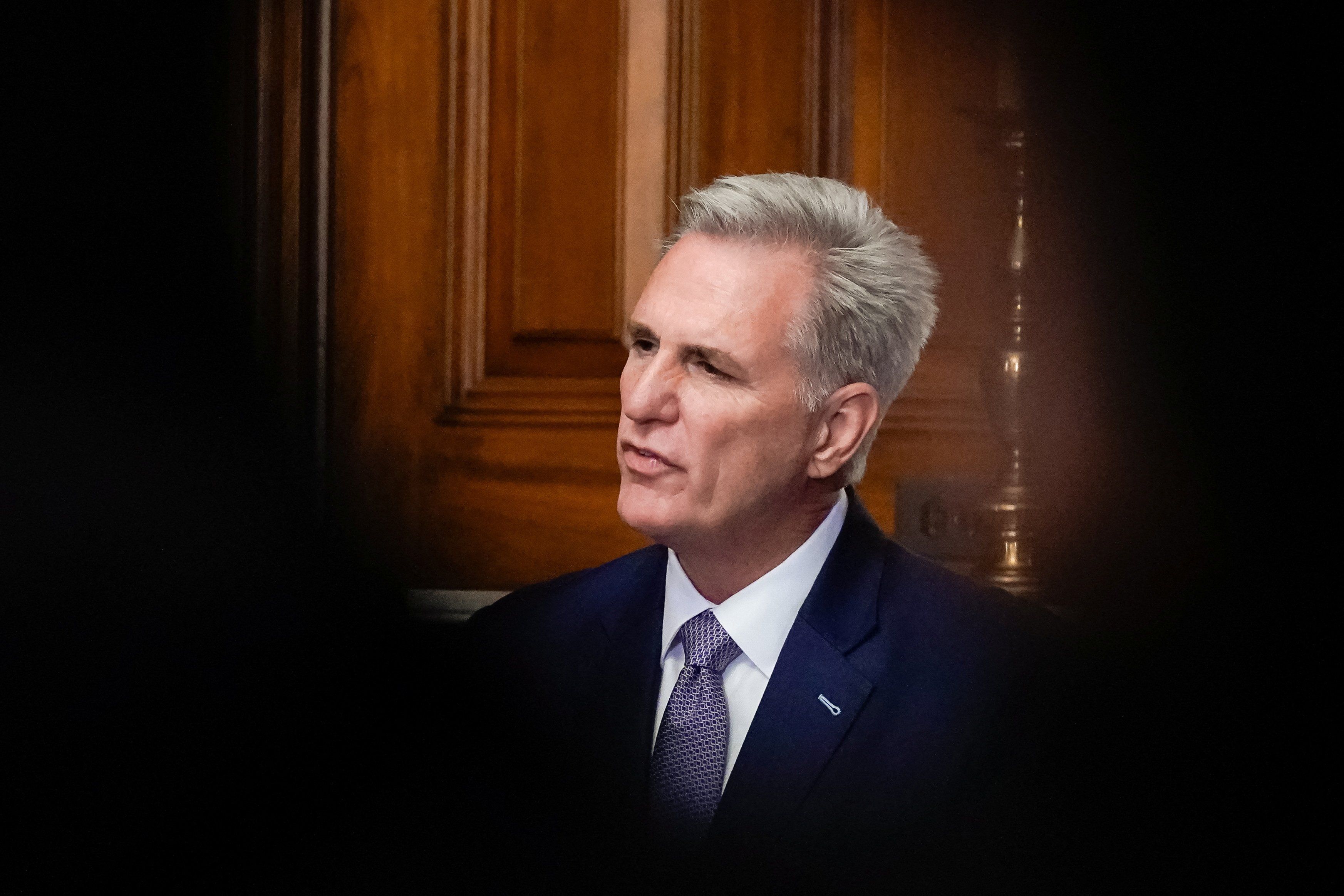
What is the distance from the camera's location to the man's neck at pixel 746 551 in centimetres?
84

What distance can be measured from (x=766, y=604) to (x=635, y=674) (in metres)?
0.12

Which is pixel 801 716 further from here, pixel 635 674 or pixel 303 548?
pixel 303 548

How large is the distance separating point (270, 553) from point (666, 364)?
0.51 metres

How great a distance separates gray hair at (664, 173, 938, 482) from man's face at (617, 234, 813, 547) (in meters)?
0.01

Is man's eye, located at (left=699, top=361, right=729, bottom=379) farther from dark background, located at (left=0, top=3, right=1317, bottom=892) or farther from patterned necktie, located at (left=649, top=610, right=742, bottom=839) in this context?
dark background, located at (left=0, top=3, right=1317, bottom=892)

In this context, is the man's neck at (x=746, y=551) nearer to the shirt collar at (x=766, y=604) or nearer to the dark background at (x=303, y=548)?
the shirt collar at (x=766, y=604)

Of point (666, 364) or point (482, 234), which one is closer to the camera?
point (666, 364)

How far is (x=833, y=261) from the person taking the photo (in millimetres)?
834

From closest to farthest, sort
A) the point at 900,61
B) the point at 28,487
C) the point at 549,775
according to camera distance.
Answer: the point at 549,775 → the point at 28,487 → the point at 900,61

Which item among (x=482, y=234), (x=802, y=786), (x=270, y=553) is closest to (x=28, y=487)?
(x=270, y=553)

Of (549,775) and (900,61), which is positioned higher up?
(900,61)

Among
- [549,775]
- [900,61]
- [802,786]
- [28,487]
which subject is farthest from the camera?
[900,61]

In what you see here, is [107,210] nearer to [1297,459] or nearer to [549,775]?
[549,775]

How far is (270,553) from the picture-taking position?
1.09 m
